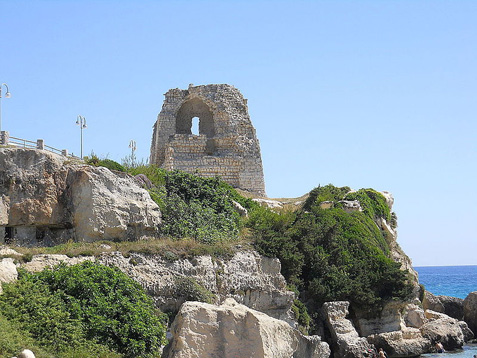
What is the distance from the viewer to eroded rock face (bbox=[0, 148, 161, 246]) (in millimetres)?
20172

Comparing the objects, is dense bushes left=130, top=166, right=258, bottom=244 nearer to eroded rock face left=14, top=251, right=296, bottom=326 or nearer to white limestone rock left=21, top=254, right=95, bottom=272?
eroded rock face left=14, top=251, right=296, bottom=326

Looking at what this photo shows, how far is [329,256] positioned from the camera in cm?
2653

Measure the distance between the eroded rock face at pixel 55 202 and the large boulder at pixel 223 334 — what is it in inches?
294

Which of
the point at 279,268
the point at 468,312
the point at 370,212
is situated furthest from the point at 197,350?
the point at 468,312

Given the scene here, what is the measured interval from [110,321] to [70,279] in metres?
1.34

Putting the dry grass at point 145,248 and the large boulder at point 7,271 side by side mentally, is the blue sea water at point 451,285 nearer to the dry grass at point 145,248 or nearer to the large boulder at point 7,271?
the dry grass at point 145,248

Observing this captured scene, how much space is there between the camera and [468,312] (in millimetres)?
34562

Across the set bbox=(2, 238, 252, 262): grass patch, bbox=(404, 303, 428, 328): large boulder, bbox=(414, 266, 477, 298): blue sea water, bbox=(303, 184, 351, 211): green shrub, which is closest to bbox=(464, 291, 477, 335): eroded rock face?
bbox=(404, 303, 428, 328): large boulder

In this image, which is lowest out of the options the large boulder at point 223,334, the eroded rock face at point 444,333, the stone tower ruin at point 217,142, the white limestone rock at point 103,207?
the eroded rock face at point 444,333

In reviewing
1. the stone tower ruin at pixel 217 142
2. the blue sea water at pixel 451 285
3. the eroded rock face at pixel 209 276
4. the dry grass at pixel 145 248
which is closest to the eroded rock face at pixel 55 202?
the dry grass at pixel 145 248

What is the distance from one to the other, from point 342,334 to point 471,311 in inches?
532

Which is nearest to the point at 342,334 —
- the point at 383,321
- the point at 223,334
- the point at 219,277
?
the point at 383,321

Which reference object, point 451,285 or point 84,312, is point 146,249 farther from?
point 451,285

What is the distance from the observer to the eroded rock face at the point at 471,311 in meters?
33.8
